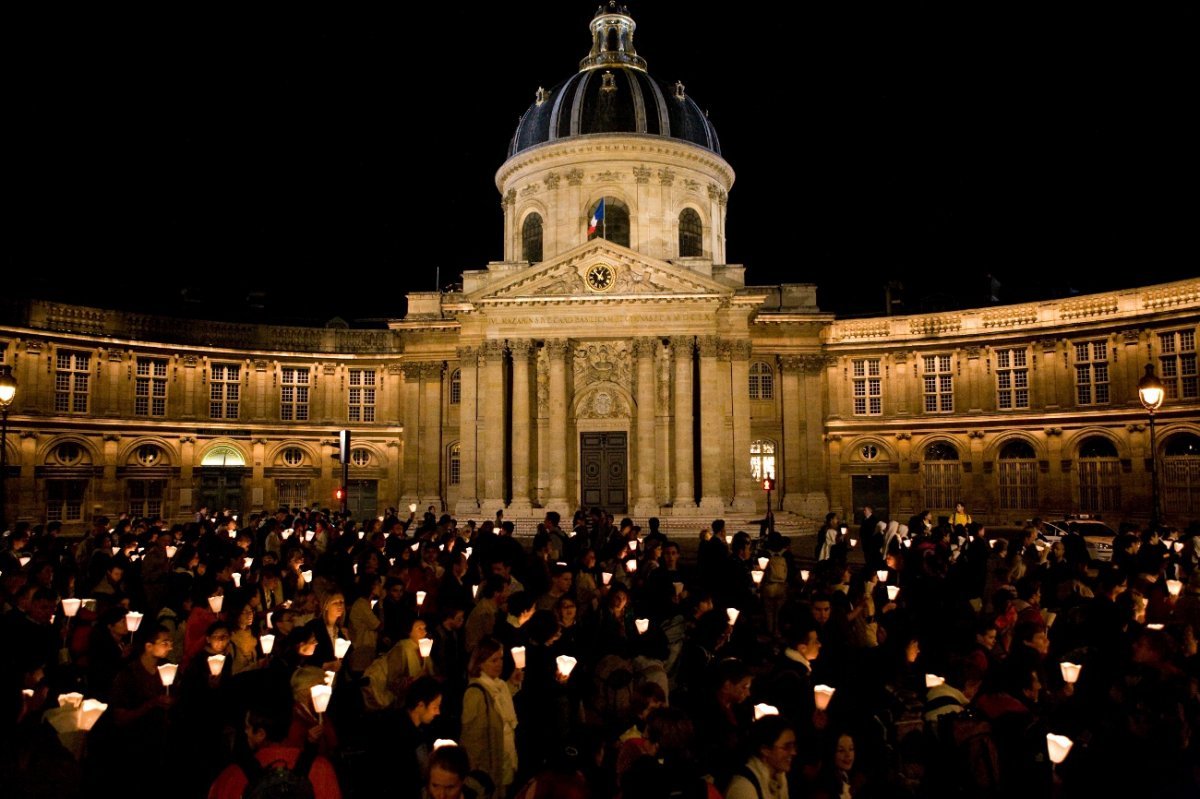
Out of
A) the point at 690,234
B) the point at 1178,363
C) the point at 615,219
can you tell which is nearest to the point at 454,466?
the point at 615,219

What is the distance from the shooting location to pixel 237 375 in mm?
45906

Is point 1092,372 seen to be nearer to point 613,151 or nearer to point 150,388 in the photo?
point 613,151

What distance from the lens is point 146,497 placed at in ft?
140

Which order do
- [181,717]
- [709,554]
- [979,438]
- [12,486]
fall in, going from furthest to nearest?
[979,438]
[12,486]
[709,554]
[181,717]

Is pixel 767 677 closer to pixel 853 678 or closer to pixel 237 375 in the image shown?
pixel 853 678

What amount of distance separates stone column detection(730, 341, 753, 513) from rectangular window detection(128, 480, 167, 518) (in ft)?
92.6

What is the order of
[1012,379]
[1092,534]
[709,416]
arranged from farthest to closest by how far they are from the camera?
[1012,379], [709,416], [1092,534]

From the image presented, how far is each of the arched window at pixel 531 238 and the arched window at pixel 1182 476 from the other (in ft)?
102

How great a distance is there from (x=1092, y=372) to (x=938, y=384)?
22.8ft

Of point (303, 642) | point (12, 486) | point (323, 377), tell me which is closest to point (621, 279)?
point (323, 377)

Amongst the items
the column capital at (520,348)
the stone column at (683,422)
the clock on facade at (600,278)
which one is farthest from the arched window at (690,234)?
the column capital at (520,348)

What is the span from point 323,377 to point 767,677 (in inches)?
1703

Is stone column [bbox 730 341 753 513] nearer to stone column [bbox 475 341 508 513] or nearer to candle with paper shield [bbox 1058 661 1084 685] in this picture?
stone column [bbox 475 341 508 513]

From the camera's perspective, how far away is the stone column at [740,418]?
3897cm
